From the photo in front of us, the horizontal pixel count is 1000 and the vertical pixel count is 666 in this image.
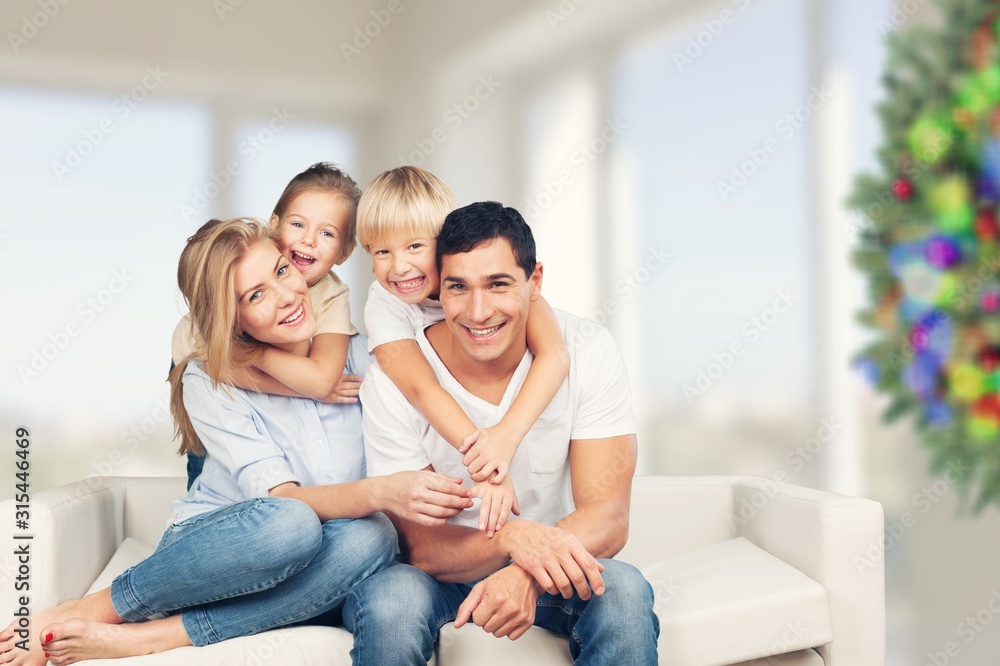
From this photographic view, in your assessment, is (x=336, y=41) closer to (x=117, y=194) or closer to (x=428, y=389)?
(x=117, y=194)

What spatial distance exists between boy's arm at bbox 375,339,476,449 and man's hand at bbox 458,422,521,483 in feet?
0.14

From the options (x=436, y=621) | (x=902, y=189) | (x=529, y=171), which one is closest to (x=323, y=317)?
(x=436, y=621)

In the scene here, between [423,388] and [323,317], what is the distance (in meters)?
0.35

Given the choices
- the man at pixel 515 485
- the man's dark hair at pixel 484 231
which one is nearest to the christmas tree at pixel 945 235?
the man at pixel 515 485

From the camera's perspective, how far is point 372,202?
1843 millimetres

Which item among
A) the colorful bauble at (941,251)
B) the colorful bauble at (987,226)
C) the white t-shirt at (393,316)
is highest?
the colorful bauble at (987,226)

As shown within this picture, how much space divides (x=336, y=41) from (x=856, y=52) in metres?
2.48

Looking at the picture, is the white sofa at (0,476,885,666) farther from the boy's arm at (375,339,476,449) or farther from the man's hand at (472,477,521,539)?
the boy's arm at (375,339,476,449)

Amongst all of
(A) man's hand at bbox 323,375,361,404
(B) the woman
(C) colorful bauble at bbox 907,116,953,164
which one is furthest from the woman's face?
(C) colorful bauble at bbox 907,116,953,164

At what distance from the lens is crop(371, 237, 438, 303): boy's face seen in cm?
183

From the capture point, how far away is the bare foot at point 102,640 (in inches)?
60.8

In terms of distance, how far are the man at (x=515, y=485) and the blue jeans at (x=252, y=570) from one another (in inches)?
2.6

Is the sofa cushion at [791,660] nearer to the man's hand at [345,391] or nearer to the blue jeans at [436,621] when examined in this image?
the blue jeans at [436,621]

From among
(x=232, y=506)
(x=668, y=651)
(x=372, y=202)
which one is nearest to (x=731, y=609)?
(x=668, y=651)
